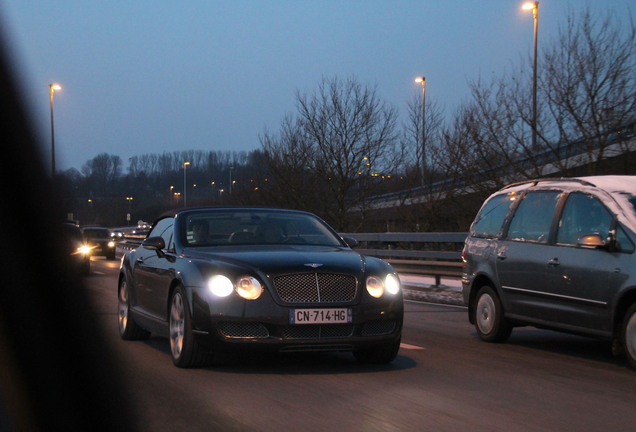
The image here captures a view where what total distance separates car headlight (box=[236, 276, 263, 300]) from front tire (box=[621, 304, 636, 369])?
3.19 meters

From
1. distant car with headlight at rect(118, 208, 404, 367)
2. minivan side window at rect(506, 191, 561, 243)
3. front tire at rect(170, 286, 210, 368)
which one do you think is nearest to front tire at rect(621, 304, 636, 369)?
minivan side window at rect(506, 191, 561, 243)

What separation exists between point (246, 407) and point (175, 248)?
9.34ft

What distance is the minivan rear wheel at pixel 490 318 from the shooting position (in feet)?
32.2

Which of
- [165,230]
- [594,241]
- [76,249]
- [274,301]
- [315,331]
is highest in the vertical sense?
[165,230]

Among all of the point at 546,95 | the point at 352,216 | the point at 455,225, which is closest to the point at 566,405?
the point at 546,95

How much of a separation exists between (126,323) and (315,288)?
133 inches

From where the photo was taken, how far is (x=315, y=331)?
24.3 ft

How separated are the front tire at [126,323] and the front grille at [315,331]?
3007mm

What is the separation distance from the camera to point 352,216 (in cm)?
3616

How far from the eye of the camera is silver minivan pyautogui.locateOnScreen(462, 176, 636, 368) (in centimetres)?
805

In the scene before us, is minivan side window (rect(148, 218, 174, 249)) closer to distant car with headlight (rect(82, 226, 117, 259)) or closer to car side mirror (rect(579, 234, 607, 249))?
car side mirror (rect(579, 234, 607, 249))

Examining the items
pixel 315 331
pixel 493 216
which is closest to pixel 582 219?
pixel 493 216

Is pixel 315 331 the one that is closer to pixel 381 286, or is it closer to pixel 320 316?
pixel 320 316

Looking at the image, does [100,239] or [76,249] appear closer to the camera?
[76,249]
